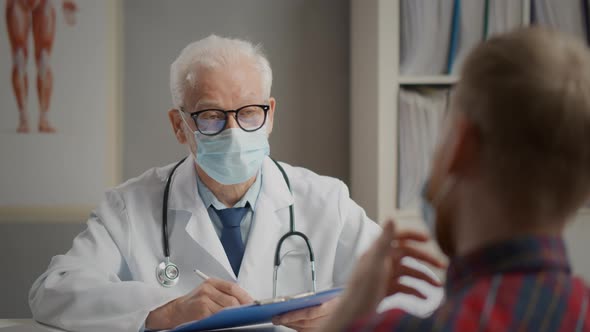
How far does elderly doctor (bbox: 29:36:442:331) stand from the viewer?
5.23ft

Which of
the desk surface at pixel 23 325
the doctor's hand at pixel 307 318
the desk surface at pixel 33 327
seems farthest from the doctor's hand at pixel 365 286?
the desk surface at pixel 23 325

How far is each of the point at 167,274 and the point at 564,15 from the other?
1.56m

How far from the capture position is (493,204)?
2.01ft

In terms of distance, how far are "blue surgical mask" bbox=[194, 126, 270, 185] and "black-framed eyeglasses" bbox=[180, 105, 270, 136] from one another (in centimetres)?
2

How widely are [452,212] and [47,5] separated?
219 cm

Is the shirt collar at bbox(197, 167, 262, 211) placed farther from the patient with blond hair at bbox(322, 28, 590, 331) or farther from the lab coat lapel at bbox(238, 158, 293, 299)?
the patient with blond hair at bbox(322, 28, 590, 331)

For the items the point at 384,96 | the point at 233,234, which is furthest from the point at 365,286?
the point at 384,96

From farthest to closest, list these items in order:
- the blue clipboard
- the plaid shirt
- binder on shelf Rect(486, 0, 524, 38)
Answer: binder on shelf Rect(486, 0, 524, 38) < the blue clipboard < the plaid shirt

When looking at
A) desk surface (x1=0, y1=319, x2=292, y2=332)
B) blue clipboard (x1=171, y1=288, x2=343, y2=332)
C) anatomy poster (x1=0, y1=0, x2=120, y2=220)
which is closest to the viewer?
blue clipboard (x1=171, y1=288, x2=343, y2=332)

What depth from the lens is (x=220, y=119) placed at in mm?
1670

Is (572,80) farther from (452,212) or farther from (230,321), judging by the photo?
(230,321)

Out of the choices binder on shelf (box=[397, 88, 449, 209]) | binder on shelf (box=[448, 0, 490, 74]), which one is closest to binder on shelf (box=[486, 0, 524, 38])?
binder on shelf (box=[448, 0, 490, 74])

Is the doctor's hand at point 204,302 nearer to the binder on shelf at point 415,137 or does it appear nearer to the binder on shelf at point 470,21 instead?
the binder on shelf at point 415,137

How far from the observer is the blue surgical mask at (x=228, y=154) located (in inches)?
64.9
